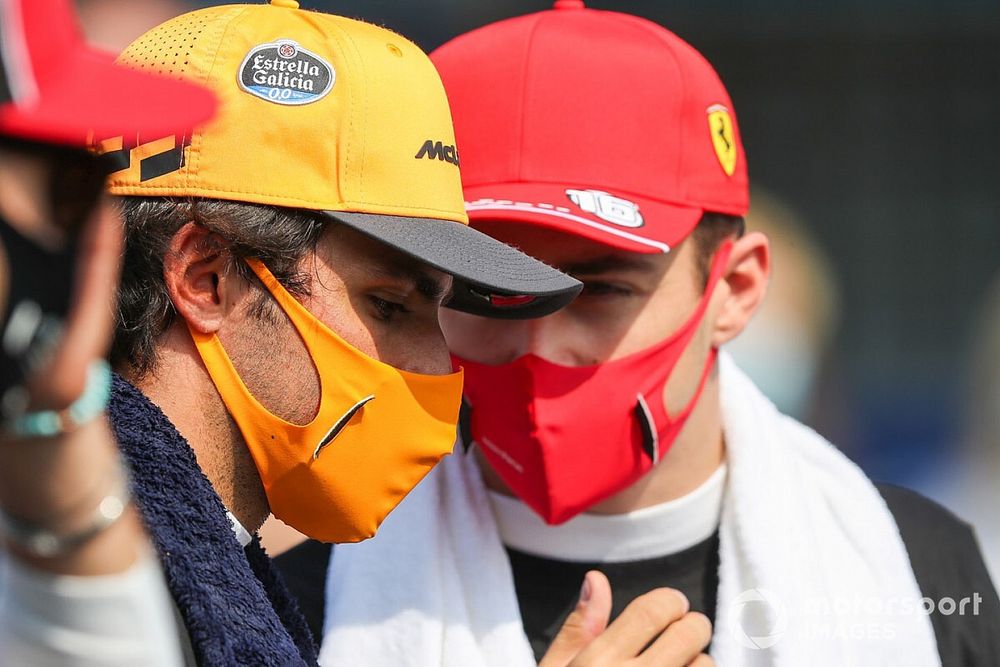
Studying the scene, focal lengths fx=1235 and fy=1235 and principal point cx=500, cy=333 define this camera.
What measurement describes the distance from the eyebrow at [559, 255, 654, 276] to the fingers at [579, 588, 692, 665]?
65cm

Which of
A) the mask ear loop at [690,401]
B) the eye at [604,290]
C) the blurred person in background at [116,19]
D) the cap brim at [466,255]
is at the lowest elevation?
the blurred person in background at [116,19]

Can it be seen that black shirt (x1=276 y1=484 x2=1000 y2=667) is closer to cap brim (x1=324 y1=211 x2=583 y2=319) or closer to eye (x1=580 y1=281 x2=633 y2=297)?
eye (x1=580 y1=281 x2=633 y2=297)

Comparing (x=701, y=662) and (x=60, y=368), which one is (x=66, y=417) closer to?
(x=60, y=368)

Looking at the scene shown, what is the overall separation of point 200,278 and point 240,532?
14.5 inches

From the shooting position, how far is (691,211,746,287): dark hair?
251 centimetres

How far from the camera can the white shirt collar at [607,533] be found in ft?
8.13

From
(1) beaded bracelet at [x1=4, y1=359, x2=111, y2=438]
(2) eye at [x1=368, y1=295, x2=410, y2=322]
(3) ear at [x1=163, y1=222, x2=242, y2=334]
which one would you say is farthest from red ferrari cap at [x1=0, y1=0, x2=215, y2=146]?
(2) eye at [x1=368, y1=295, x2=410, y2=322]

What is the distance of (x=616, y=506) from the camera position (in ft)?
8.22

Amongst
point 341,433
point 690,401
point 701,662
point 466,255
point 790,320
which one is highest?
point 466,255

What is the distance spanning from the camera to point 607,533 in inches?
97.7

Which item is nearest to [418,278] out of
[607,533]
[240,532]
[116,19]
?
[240,532]

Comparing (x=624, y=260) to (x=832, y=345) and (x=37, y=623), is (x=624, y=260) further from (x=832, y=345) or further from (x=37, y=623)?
(x=832, y=345)

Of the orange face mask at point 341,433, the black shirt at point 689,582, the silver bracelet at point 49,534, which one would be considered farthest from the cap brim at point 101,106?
the black shirt at point 689,582

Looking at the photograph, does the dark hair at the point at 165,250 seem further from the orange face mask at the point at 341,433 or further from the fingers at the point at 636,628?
the fingers at the point at 636,628
